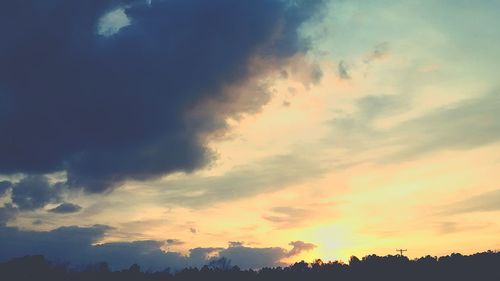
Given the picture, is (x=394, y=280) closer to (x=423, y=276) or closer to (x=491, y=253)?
(x=423, y=276)

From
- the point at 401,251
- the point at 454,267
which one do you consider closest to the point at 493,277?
the point at 454,267

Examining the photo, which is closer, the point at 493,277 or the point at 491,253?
the point at 493,277

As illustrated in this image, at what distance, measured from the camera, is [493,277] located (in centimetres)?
18362

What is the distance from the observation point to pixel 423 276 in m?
195

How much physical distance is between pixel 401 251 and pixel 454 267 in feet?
84.4

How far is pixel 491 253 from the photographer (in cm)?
19588

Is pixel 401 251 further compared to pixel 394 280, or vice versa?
pixel 394 280

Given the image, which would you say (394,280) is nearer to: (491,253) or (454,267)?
(454,267)

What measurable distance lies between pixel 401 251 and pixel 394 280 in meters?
20.9

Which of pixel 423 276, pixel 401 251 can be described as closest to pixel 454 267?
pixel 423 276

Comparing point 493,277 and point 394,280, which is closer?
point 493,277

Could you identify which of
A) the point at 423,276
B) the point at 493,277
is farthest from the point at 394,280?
the point at 493,277

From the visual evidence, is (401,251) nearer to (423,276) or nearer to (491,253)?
(423,276)

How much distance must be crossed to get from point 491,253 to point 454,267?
15.6 meters
